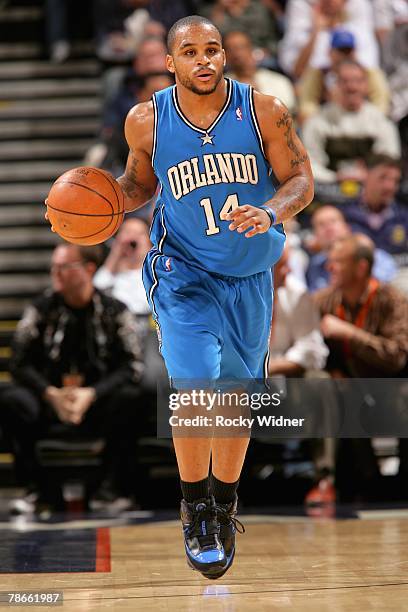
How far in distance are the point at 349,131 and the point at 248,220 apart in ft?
16.0

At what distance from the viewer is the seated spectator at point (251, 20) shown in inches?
351

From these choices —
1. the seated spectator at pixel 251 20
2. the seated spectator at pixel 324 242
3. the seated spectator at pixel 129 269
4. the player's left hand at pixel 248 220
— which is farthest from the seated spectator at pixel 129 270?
the player's left hand at pixel 248 220

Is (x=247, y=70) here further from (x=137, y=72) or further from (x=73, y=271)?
(x=73, y=271)

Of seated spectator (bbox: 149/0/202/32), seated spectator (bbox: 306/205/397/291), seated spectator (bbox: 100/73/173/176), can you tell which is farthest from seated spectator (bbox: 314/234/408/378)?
seated spectator (bbox: 149/0/202/32)

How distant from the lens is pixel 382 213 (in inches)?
303

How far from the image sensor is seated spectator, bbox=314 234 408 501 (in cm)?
636

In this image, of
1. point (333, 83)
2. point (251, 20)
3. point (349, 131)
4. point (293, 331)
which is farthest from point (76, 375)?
point (251, 20)

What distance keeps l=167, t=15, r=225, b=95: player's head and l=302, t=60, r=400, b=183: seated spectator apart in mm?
4186

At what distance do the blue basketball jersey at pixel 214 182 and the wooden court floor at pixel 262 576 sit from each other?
3.99 feet

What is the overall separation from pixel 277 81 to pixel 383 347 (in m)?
3.03

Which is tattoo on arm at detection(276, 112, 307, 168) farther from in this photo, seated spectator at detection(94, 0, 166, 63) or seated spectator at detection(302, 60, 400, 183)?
seated spectator at detection(94, 0, 166, 63)

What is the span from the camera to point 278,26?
938 cm

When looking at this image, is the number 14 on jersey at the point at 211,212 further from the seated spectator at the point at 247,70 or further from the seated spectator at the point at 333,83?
the seated spectator at the point at 333,83

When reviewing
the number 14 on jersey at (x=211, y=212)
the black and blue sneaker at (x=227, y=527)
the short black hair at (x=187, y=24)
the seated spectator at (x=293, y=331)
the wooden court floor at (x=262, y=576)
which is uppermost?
the short black hair at (x=187, y=24)
